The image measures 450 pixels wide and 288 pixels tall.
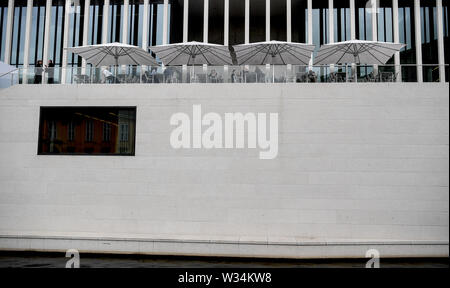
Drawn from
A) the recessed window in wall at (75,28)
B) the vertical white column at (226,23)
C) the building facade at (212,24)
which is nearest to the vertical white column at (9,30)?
the building facade at (212,24)

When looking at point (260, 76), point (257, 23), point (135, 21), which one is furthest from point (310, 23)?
point (260, 76)

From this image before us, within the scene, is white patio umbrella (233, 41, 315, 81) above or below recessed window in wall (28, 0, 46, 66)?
below

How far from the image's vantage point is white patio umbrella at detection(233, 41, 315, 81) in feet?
52.5

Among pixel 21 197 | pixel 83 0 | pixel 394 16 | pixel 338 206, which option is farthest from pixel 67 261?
pixel 394 16

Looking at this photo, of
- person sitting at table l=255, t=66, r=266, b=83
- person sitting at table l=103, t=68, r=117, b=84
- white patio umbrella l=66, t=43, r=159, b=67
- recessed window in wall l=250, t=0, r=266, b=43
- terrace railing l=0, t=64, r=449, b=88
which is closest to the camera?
terrace railing l=0, t=64, r=449, b=88

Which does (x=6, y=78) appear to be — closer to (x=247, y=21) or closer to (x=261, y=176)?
(x=261, y=176)

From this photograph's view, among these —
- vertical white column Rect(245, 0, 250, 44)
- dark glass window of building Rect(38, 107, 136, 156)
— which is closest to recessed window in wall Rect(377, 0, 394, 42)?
vertical white column Rect(245, 0, 250, 44)

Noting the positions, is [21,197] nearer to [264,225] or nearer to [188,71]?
[188,71]

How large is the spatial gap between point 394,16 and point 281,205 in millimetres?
15900

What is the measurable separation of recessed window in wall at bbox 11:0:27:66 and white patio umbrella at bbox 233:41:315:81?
53.1 ft

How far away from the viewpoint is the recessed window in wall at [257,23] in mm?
25853

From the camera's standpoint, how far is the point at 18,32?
25.8 metres

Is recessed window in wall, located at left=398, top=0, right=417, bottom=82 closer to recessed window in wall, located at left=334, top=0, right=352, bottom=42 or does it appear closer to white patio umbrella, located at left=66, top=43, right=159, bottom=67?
recessed window in wall, located at left=334, top=0, right=352, bottom=42
